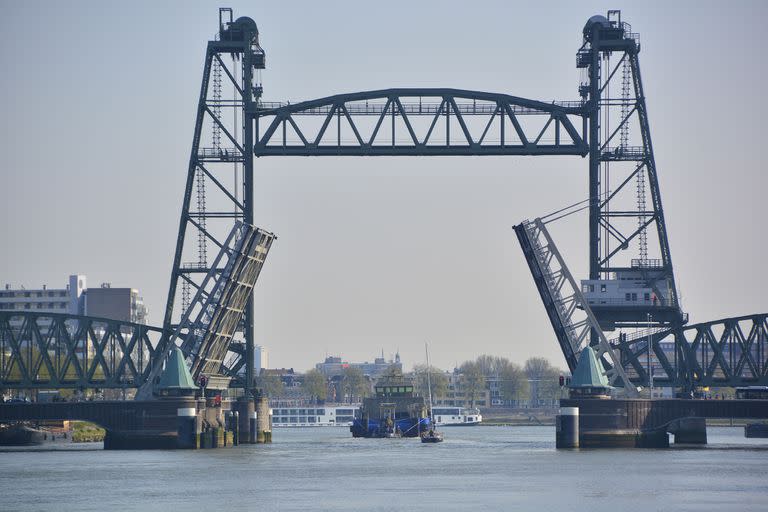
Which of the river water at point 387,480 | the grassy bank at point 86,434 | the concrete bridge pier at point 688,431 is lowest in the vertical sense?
the river water at point 387,480

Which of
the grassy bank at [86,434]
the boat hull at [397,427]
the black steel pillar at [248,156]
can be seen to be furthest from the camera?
the boat hull at [397,427]

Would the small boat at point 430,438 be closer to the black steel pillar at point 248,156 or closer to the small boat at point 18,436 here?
the black steel pillar at point 248,156

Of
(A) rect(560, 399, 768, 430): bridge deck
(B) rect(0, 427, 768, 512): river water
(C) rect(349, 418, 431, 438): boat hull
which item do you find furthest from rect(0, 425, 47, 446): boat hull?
(A) rect(560, 399, 768, 430): bridge deck

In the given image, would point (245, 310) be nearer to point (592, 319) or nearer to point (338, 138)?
point (338, 138)

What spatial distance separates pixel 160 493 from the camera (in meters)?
64.1

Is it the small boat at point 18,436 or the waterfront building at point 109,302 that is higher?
the waterfront building at point 109,302

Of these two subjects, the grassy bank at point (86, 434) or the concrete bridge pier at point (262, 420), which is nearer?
the concrete bridge pier at point (262, 420)

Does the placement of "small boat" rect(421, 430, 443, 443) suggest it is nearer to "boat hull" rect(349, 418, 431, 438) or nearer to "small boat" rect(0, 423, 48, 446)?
"boat hull" rect(349, 418, 431, 438)

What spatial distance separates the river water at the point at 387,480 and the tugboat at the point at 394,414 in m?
34.4

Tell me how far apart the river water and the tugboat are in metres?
34.4

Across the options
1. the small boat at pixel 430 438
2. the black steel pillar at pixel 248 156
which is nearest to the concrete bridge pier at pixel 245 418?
the black steel pillar at pixel 248 156

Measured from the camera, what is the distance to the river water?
59.9 meters

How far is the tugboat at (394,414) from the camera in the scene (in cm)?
13212

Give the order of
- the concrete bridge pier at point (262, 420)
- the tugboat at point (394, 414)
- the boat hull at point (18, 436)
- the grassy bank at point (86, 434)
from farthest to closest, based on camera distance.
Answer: the tugboat at point (394, 414) < the grassy bank at point (86, 434) < the boat hull at point (18, 436) < the concrete bridge pier at point (262, 420)
